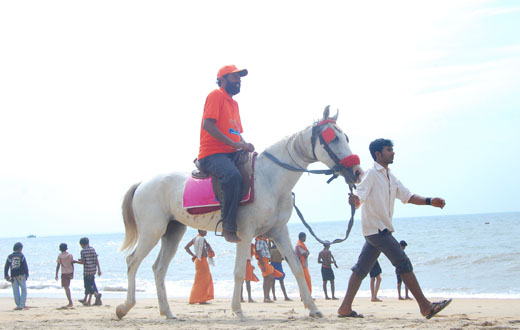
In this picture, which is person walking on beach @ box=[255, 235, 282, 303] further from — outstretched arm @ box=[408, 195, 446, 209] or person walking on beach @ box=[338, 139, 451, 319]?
outstretched arm @ box=[408, 195, 446, 209]

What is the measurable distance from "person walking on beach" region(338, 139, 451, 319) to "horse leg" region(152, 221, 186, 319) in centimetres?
285

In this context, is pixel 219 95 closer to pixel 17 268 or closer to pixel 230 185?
pixel 230 185

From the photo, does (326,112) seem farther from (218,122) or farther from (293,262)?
(293,262)

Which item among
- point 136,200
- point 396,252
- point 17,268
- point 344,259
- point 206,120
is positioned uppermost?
point 206,120

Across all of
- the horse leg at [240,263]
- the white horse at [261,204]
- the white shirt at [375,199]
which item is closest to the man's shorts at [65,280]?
the white horse at [261,204]

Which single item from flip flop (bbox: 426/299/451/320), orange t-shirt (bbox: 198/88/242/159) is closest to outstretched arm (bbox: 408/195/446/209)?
flip flop (bbox: 426/299/451/320)

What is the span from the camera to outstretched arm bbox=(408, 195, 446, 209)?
645 centimetres

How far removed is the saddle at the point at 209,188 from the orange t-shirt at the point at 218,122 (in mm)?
244

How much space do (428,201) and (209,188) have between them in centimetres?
284

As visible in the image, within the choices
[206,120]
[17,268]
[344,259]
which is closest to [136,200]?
[206,120]

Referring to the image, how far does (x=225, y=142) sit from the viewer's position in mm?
7422

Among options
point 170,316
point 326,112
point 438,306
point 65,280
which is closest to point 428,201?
point 438,306

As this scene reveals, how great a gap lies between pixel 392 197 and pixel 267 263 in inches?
294

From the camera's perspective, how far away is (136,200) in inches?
333
